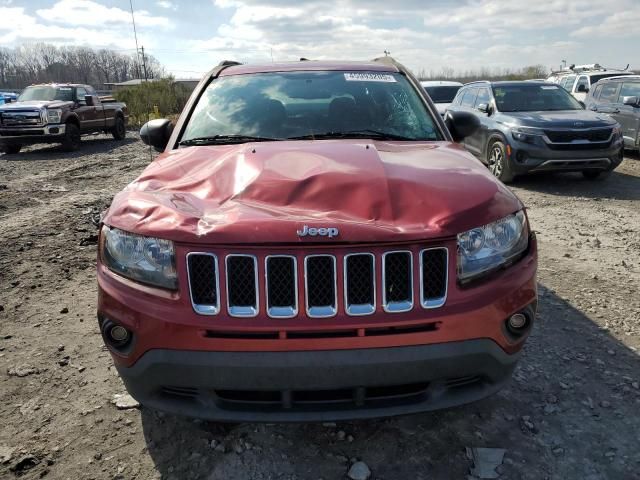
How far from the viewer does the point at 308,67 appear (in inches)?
150

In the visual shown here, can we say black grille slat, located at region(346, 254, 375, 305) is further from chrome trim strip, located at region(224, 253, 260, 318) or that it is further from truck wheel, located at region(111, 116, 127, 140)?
truck wheel, located at region(111, 116, 127, 140)

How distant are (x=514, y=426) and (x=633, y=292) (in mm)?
2284

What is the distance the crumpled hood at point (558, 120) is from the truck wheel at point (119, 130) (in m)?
13.7

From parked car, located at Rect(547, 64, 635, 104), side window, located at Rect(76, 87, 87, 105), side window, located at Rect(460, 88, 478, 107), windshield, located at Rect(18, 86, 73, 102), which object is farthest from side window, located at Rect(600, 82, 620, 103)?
windshield, located at Rect(18, 86, 73, 102)

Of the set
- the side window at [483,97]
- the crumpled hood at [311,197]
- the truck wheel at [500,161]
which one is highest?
the side window at [483,97]

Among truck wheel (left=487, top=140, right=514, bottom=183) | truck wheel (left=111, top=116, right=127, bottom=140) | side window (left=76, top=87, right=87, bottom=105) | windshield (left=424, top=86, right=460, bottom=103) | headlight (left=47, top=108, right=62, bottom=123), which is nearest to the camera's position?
truck wheel (left=487, top=140, right=514, bottom=183)

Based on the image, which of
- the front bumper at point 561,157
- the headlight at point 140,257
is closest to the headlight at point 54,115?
the front bumper at point 561,157

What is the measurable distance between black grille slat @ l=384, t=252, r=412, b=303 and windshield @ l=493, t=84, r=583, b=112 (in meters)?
7.91

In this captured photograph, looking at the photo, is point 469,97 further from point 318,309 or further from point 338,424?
point 318,309

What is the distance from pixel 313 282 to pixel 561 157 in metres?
7.23

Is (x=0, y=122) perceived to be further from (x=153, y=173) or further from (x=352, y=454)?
(x=352, y=454)

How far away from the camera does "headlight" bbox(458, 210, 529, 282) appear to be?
200 cm

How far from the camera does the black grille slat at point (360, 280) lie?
6.21 ft

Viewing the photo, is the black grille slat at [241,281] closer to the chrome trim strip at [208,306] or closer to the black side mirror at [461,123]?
the chrome trim strip at [208,306]
